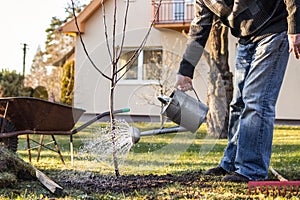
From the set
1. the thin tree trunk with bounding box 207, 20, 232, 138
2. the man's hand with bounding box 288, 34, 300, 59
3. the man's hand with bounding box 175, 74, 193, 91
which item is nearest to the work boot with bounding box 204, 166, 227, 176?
the man's hand with bounding box 175, 74, 193, 91

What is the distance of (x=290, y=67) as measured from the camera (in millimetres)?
11695

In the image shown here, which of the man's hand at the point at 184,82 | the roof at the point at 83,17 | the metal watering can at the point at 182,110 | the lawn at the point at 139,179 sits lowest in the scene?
the lawn at the point at 139,179

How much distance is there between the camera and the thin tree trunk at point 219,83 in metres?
7.47

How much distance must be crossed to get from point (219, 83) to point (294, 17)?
4.90 m

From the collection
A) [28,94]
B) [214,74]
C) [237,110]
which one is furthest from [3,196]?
[28,94]

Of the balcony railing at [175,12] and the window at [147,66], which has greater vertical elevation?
the balcony railing at [175,12]

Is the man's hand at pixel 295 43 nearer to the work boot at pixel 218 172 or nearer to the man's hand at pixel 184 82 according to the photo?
the man's hand at pixel 184 82

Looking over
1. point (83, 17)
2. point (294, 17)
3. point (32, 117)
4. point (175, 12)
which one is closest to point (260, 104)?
point (294, 17)

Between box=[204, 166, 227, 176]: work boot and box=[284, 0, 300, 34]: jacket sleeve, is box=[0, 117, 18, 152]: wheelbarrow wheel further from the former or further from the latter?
box=[284, 0, 300, 34]: jacket sleeve

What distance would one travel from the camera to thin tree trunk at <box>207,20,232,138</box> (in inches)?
294

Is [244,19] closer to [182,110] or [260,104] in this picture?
[260,104]

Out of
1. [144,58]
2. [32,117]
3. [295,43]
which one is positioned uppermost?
[144,58]

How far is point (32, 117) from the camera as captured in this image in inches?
158

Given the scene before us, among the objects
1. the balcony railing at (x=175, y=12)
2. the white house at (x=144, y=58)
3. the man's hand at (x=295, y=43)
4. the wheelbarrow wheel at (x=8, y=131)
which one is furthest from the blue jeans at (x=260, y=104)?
the balcony railing at (x=175, y=12)
